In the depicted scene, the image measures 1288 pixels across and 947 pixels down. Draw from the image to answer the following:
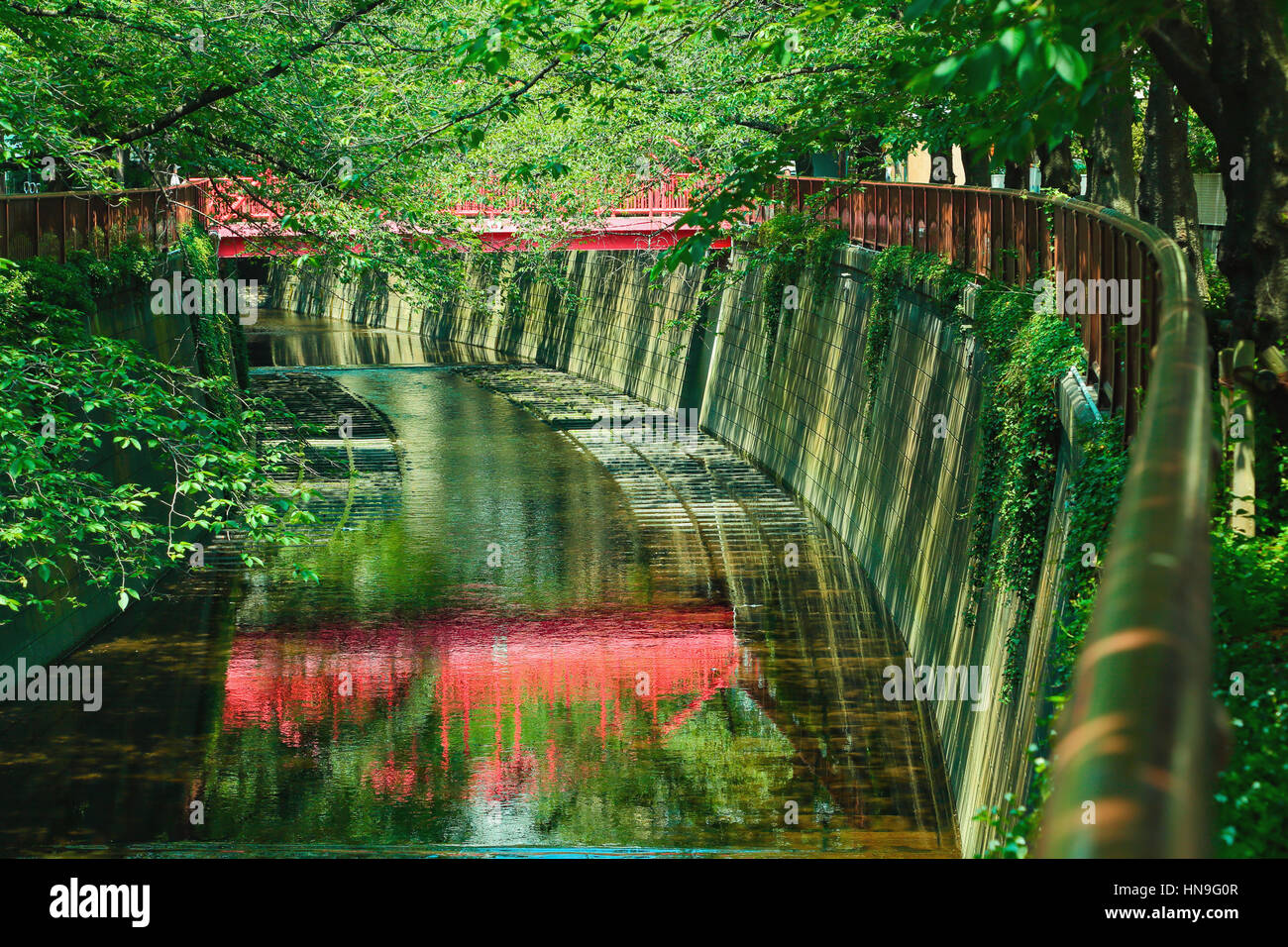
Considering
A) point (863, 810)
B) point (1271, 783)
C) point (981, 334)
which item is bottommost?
point (863, 810)

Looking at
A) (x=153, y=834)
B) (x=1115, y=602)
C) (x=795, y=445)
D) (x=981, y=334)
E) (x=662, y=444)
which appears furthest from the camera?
(x=662, y=444)

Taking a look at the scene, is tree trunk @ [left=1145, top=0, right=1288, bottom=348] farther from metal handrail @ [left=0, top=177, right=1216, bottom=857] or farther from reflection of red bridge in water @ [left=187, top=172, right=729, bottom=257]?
reflection of red bridge in water @ [left=187, top=172, right=729, bottom=257]

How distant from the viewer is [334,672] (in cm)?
1784

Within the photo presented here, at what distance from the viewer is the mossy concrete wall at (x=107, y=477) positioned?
17047 mm

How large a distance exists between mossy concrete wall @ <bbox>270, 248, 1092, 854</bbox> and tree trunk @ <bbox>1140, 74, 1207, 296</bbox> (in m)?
2.73

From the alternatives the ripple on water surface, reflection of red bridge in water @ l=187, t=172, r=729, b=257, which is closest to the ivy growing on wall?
the ripple on water surface

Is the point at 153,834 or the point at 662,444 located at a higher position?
the point at 662,444

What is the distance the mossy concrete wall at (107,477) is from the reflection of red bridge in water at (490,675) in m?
1.99

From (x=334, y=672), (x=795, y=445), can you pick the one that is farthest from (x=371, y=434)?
(x=334, y=672)

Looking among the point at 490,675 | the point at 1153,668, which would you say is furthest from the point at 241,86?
the point at 1153,668

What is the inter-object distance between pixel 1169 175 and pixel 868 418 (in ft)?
21.1

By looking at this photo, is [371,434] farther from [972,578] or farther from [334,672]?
[972,578]
